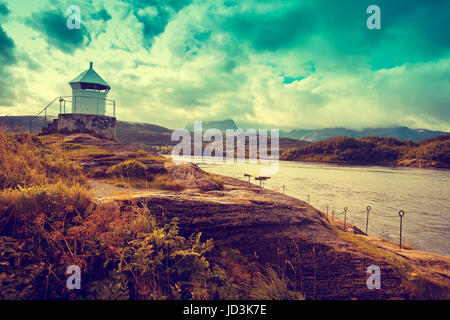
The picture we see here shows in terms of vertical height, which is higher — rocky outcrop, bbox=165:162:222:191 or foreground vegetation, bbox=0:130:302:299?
rocky outcrop, bbox=165:162:222:191

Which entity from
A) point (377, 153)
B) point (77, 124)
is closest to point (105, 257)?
point (77, 124)

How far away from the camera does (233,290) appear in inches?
157

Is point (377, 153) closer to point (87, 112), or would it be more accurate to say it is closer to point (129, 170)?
point (87, 112)

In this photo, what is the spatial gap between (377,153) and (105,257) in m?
131

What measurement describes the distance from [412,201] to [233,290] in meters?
35.8

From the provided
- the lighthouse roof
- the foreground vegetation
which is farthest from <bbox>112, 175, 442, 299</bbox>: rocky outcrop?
the lighthouse roof

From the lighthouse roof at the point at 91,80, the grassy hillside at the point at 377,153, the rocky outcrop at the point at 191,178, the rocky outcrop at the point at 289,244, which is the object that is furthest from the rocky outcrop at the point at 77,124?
the grassy hillside at the point at 377,153

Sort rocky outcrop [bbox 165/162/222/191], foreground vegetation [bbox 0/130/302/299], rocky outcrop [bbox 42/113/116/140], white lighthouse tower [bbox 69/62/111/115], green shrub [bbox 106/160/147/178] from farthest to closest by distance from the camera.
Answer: white lighthouse tower [bbox 69/62/111/115]
rocky outcrop [bbox 42/113/116/140]
green shrub [bbox 106/160/147/178]
rocky outcrop [bbox 165/162/222/191]
foreground vegetation [bbox 0/130/302/299]

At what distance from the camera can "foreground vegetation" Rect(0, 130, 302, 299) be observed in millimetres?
3592

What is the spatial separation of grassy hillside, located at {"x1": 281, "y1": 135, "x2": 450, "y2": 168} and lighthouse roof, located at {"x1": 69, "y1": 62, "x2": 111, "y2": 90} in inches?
4240

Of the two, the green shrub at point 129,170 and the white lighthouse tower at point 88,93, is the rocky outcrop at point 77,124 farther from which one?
the green shrub at point 129,170

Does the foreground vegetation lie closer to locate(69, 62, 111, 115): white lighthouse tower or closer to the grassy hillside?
locate(69, 62, 111, 115): white lighthouse tower
